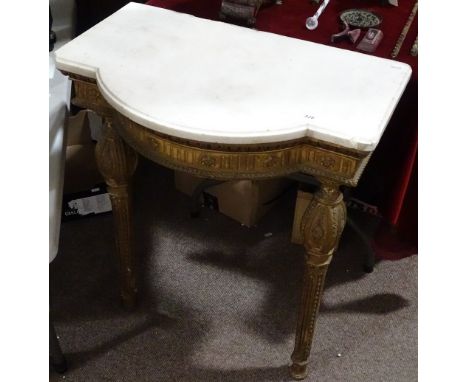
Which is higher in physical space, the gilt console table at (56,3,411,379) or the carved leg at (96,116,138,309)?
the gilt console table at (56,3,411,379)

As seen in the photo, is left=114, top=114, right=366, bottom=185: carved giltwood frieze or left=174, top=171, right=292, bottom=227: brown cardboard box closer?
left=114, top=114, right=366, bottom=185: carved giltwood frieze

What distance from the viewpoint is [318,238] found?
1.07 m

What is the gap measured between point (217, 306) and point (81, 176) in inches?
21.3

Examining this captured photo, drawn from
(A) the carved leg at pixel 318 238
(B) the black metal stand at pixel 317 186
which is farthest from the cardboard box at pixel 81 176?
(A) the carved leg at pixel 318 238

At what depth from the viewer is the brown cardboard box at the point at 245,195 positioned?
1658 mm

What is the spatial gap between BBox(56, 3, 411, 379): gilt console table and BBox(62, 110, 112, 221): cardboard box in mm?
404

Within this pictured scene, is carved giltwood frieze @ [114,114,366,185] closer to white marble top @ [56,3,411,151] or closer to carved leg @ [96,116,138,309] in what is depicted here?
white marble top @ [56,3,411,151]

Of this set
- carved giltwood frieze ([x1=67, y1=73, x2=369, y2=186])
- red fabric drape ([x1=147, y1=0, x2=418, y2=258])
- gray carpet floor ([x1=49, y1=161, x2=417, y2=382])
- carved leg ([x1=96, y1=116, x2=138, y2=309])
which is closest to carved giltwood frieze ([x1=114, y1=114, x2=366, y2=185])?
carved giltwood frieze ([x1=67, y1=73, x2=369, y2=186])

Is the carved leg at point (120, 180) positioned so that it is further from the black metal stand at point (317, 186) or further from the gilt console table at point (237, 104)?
the black metal stand at point (317, 186)

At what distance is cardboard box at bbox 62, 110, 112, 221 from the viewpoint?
5.29ft

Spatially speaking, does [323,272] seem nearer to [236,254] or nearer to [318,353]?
[318,353]

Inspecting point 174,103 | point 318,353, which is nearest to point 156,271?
point 318,353

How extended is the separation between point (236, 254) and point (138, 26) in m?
0.72

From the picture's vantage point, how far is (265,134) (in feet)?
3.02
